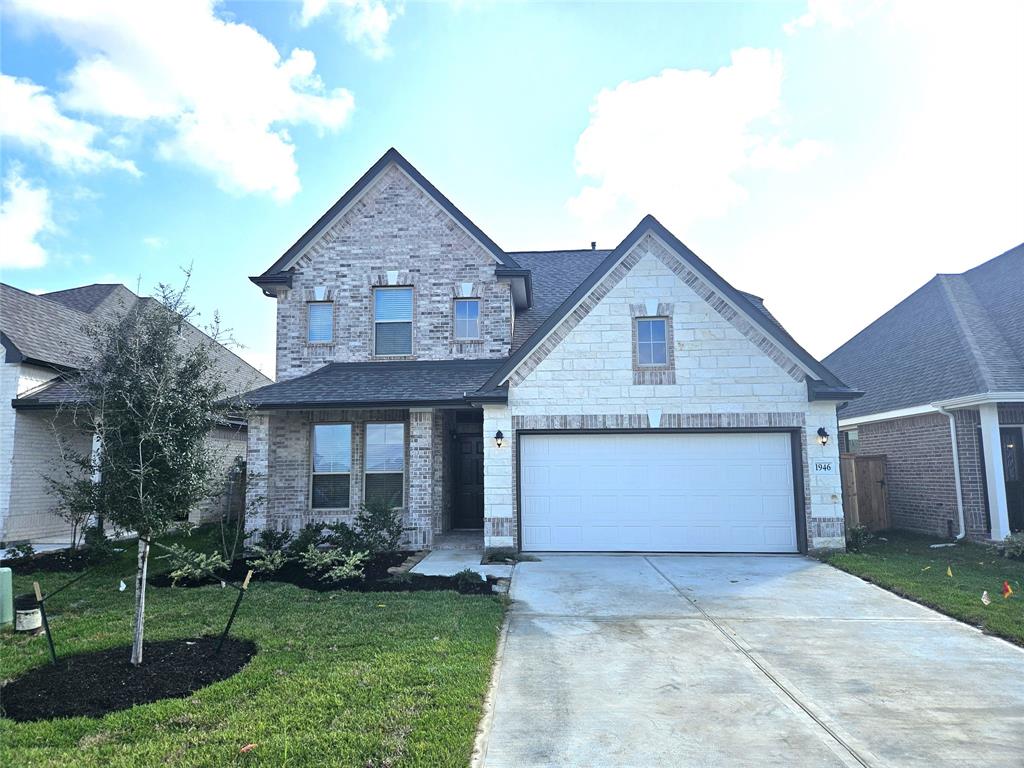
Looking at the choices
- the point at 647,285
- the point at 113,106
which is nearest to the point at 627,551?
the point at 647,285

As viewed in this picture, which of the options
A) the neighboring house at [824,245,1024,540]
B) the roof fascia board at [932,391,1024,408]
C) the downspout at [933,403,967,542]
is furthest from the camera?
the downspout at [933,403,967,542]

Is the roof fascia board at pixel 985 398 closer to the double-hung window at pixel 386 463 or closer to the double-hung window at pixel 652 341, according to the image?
the double-hung window at pixel 652 341

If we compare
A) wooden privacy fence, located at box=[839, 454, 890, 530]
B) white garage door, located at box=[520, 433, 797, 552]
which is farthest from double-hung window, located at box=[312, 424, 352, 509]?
wooden privacy fence, located at box=[839, 454, 890, 530]

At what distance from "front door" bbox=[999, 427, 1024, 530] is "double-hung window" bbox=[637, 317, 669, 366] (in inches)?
289

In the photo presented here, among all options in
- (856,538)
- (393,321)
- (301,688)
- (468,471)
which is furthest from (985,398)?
(301,688)

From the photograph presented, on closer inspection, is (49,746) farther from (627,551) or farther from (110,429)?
(627,551)

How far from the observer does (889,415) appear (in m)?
14.0

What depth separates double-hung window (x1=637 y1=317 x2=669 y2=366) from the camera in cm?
1148

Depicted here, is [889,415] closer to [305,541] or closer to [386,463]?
[386,463]

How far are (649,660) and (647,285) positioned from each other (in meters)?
7.75

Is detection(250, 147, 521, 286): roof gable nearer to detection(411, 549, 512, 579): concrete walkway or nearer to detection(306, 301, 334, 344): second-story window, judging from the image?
detection(306, 301, 334, 344): second-story window

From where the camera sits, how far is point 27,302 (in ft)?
48.9

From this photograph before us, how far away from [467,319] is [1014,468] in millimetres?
12281

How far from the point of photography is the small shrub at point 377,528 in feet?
35.1
